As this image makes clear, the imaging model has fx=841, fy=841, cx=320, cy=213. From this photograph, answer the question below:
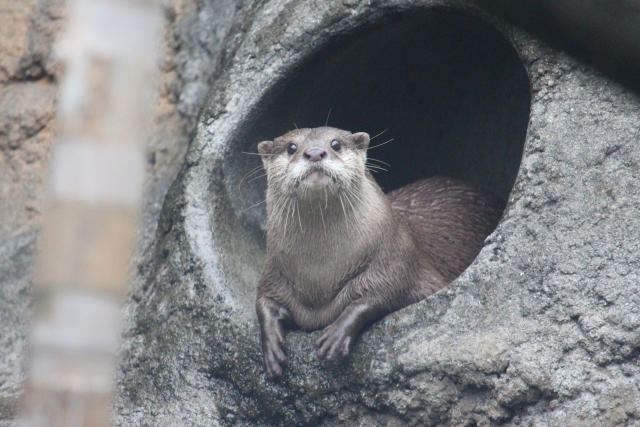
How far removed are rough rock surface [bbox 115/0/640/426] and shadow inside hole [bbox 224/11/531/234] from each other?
128 mm

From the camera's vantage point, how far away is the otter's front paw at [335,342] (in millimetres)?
2887

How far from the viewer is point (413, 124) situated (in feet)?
14.3

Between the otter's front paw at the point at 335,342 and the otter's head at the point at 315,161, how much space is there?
1.58 feet

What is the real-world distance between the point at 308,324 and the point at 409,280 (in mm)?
416

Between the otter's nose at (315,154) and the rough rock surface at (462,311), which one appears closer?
the rough rock surface at (462,311)

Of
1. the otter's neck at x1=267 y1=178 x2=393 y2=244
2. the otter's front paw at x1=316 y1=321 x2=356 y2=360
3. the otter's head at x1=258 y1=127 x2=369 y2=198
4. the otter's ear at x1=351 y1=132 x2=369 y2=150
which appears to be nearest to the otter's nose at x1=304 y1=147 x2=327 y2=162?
the otter's head at x1=258 y1=127 x2=369 y2=198

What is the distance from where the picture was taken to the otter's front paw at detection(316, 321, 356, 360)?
289 centimetres

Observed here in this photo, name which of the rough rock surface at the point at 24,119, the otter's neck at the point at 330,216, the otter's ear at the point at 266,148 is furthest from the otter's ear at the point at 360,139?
the rough rock surface at the point at 24,119

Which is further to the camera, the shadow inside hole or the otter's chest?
the shadow inside hole

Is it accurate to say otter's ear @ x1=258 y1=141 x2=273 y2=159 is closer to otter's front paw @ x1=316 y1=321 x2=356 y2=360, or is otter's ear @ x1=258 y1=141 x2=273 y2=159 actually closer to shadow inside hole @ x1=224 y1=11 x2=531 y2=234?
shadow inside hole @ x1=224 y1=11 x2=531 y2=234

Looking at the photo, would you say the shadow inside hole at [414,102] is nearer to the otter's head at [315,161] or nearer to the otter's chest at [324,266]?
the otter's head at [315,161]

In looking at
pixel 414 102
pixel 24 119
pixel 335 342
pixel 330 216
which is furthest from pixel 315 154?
pixel 24 119

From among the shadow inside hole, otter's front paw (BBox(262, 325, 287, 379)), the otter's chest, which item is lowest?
otter's front paw (BBox(262, 325, 287, 379))

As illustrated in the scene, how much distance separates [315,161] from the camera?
9.58 feet
